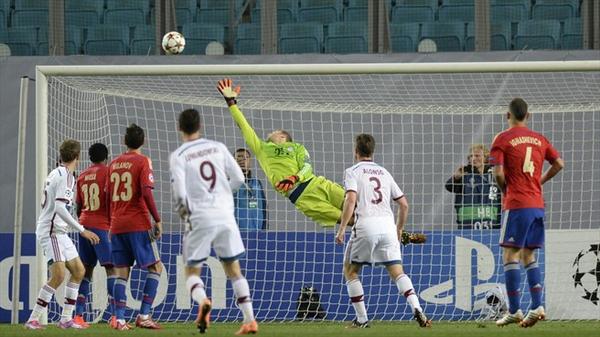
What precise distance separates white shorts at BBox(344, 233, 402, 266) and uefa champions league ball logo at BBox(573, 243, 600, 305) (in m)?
3.31

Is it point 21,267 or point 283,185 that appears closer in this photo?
point 283,185

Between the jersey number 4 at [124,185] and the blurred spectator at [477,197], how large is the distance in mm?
4318

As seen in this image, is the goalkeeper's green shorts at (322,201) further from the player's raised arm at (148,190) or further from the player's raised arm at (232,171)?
the player's raised arm at (232,171)

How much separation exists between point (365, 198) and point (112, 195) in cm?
235

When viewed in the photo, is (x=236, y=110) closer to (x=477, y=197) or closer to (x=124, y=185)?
(x=124, y=185)

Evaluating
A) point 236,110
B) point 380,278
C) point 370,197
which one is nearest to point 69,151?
point 236,110

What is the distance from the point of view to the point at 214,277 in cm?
1445

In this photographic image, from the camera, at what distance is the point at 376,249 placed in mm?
11633

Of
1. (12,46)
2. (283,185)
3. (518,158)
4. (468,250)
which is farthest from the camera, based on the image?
(12,46)

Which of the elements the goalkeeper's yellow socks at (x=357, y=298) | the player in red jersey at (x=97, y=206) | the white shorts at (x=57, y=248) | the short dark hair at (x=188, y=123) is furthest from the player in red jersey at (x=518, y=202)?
the white shorts at (x=57, y=248)

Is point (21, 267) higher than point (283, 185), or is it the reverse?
point (283, 185)

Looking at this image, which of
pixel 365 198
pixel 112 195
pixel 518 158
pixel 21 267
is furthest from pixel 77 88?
pixel 518 158

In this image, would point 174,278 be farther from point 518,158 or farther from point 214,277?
point 518,158

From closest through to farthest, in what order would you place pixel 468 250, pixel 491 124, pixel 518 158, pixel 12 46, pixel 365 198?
pixel 518 158, pixel 365 198, pixel 468 250, pixel 491 124, pixel 12 46
